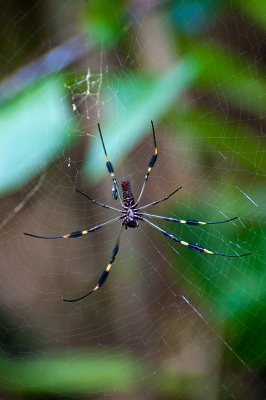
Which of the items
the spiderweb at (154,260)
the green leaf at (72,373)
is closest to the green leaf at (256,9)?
the spiderweb at (154,260)

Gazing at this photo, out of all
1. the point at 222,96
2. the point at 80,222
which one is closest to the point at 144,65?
the point at 222,96

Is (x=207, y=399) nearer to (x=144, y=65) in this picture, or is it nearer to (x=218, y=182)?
(x=218, y=182)

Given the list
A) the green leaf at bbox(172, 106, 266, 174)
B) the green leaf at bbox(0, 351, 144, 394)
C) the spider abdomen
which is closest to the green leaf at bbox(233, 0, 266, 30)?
the green leaf at bbox(172, 106, 266, 174)

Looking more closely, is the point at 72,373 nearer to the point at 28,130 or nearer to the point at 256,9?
the point at 28,130

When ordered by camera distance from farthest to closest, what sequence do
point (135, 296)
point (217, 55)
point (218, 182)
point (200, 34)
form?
point (135, 296), point (218, 182), point (200, 34), point (217, 55)

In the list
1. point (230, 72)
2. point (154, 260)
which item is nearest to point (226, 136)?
point (230, 72)
